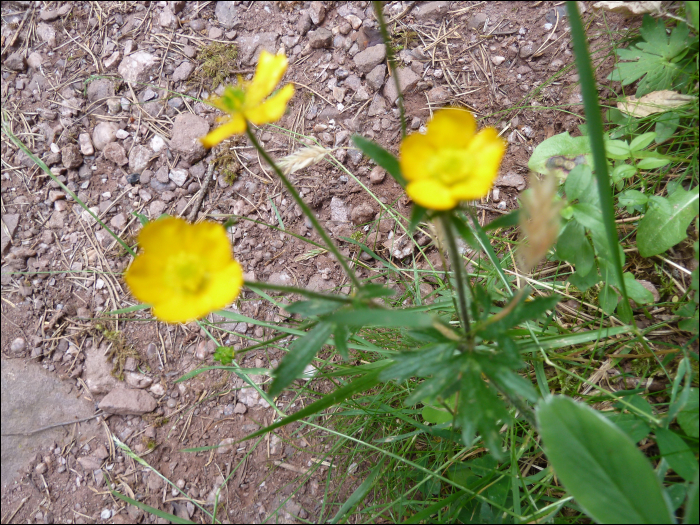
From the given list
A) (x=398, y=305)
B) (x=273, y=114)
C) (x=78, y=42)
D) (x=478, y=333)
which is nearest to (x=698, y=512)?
(x=478, y=333)

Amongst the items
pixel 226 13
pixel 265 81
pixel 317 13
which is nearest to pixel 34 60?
pixel 226 13

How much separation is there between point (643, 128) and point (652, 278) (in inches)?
27.9

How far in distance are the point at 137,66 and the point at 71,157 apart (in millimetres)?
752

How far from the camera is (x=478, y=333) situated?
1.41m

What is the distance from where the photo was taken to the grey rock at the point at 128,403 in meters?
2.54

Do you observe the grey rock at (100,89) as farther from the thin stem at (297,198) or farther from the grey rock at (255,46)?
the thin stem at (297,198)

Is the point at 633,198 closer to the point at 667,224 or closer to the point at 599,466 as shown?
the point at 667,224

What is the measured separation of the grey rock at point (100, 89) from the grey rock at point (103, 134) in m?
0.24

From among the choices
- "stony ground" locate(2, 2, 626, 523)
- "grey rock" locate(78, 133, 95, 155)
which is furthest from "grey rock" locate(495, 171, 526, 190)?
"grey rock" locate(78, 133, 95, 155)

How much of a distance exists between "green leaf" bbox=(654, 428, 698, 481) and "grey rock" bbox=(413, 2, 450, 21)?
2486 mm

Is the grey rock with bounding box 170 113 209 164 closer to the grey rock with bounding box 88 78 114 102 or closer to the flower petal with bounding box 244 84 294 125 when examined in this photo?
the grey rock with bounding box 88 78 114 102

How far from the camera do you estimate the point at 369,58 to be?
280 centimetres

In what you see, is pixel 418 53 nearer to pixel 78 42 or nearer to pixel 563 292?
pixel 563 292

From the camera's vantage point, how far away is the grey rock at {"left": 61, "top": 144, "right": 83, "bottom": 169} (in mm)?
2984
